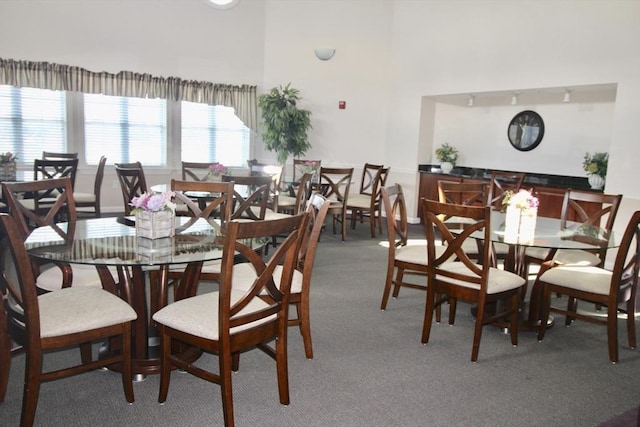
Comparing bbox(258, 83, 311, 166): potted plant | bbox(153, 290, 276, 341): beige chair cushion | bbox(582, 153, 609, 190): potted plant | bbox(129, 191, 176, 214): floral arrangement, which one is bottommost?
bbox(153, 290, 276, 341): beige chair cushion

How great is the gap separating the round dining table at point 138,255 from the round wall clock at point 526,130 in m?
5.37

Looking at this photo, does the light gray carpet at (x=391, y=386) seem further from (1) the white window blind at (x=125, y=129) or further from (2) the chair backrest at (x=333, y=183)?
(1) the white window blind at (x=125, y=129)

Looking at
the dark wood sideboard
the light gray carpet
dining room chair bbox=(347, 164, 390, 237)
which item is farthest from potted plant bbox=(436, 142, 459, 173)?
the light gray carpet

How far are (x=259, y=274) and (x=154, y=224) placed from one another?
734 mm

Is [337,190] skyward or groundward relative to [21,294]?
skyward

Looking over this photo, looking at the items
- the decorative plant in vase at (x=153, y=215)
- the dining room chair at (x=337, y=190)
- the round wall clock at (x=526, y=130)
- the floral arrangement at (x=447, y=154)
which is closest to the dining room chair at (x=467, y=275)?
the decorative plant in vase at (x=153, y=215)

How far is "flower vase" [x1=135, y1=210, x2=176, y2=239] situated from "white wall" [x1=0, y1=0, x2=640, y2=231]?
15.8 feet

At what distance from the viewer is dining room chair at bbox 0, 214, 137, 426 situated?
1.98m

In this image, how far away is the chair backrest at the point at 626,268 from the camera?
290cm

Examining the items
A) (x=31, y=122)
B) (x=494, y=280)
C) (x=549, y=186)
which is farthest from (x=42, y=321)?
(x=31, y=122)

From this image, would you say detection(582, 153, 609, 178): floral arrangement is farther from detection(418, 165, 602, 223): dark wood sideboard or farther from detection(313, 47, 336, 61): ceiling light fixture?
detection(313, 47, 336, 61): ceiling light fixture

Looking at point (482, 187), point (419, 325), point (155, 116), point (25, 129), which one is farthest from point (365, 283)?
point (25, 129)

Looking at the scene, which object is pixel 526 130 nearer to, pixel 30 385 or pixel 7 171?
pixel 7 171

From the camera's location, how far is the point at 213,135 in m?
8.22
